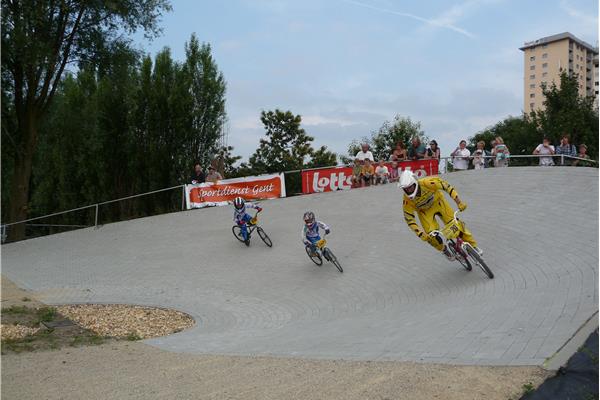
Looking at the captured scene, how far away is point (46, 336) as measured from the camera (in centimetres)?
865

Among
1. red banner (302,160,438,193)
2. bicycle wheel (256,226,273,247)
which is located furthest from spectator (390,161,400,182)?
bicycle wheel (256,226,273,247)

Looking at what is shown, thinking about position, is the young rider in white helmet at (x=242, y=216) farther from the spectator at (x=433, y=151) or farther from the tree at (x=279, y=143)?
the tree at (x=279, y=143)

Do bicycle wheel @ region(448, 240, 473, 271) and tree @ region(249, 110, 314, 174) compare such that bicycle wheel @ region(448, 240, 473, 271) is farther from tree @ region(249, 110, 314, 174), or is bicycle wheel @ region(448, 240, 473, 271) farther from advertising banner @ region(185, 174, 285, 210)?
tree @ region(249, 110, 314, 174)

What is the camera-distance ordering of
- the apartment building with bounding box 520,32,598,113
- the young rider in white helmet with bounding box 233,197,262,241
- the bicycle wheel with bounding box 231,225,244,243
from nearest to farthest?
the young rider in white helmet with bounding box 233,197,262,241 → the bicycle wheel with bounding box 231,225,244,243 → the apartment building with bounding box 520,32,598,113

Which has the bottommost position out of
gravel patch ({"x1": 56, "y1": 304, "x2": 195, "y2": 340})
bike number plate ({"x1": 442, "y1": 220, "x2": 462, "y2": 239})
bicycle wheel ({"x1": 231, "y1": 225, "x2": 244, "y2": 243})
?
gravel patch ({"x1": 56, "y1": 304, "x2": 195, "y2": 340})

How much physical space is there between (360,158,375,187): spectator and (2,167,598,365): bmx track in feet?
4.53

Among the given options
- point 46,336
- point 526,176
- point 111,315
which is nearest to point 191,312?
point 111,315

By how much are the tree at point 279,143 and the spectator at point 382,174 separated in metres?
21.7

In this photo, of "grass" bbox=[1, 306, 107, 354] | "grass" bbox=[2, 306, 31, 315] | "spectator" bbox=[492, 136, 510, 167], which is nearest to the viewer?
"grass" bbox=[1, 306, 107, 354]

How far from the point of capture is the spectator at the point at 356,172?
2086 cm

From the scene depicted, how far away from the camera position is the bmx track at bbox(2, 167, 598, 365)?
22.7 feet

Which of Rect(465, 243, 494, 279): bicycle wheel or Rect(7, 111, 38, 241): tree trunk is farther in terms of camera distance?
Rect(7, 111, 38, 241): tree trunk

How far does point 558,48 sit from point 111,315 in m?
157

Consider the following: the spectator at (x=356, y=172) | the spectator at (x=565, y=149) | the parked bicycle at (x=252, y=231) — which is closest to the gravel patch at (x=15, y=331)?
the parked bicycle at (x=252, y=231)
